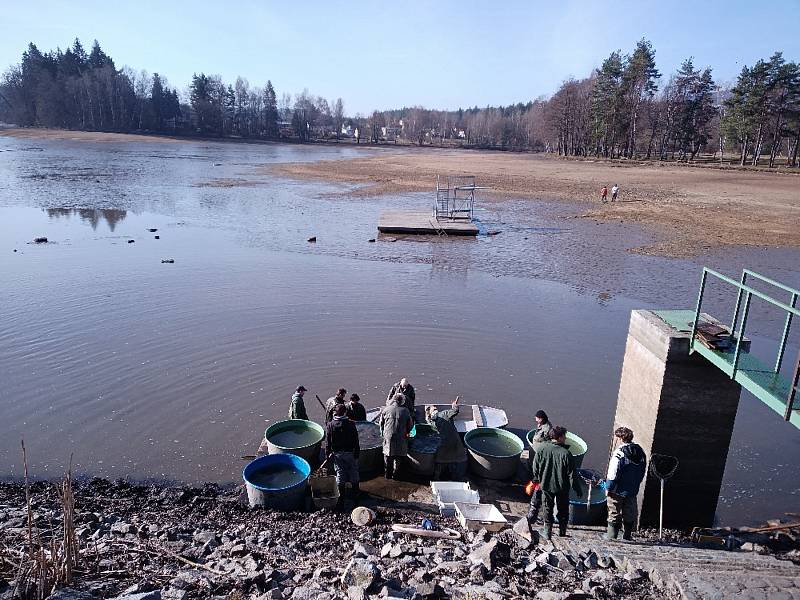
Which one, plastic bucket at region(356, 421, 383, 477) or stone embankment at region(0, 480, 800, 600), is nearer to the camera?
stone embankment at region(0, 480, 800, 600)

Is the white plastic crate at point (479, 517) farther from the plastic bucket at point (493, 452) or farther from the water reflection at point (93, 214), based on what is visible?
the water reflection at point (93, 214)

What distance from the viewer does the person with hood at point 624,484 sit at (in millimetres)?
6922

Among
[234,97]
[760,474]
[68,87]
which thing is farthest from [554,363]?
[234,97]

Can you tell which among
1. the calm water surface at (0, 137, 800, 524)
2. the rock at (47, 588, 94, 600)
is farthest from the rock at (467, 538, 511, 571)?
the calm water surface at (0, 137, 800, 524)

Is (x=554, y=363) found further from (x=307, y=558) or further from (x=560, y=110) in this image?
(x=560, y=110)

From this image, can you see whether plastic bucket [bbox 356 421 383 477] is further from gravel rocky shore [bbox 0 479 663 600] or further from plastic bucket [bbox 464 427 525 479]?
plastic bucket [bbox 464 427 525 479]

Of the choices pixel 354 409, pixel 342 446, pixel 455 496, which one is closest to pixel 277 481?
pixel 342 446

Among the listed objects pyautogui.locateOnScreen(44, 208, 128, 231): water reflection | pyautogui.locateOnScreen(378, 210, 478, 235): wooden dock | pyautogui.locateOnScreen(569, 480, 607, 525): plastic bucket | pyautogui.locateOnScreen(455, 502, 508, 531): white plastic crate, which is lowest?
pyautogui.locateOnScreen(569, 480, 607, 525): plastic bucket

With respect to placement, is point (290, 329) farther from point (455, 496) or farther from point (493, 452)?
point (455, 496)

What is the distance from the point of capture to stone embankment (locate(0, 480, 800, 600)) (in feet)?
16.9

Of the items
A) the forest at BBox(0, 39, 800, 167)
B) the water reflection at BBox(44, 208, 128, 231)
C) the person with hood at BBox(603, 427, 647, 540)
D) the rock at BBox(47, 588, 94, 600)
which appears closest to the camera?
the rock at BBox(47, 588, 94, 600)

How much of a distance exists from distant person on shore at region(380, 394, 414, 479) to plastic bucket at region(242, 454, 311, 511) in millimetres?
1179

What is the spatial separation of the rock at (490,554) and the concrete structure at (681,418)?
3.09 meters

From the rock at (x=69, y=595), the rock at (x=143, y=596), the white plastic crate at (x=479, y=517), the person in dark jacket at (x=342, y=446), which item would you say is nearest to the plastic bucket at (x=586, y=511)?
the white plastic crate at (x=479, y=517)
